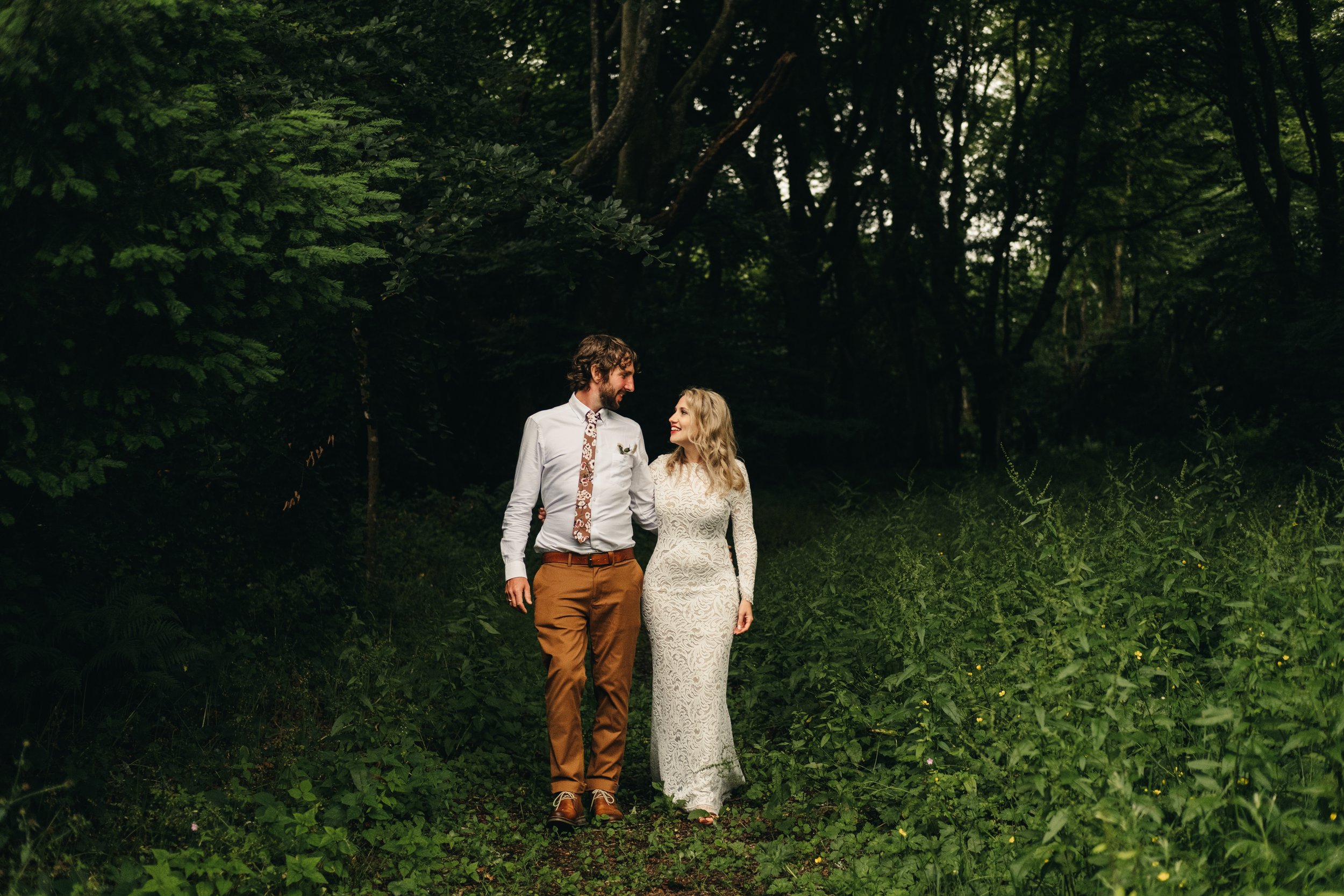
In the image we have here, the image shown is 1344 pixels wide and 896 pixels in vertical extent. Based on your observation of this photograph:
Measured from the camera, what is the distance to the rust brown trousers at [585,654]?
532 cm

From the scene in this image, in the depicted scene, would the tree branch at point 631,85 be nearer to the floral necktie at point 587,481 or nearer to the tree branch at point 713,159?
the tree branch at point 713,159

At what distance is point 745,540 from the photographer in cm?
586

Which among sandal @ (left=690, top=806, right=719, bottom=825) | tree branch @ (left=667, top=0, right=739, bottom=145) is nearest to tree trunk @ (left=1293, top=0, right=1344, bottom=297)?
tree branch @ (left=667, top=0, right=739, bottom=145)

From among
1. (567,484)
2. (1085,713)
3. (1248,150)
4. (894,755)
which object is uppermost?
(1248,150)

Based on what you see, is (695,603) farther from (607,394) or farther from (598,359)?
(598,359)

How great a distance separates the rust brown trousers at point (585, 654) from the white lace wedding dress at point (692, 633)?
0.60 ft

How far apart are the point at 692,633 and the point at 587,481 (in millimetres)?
994

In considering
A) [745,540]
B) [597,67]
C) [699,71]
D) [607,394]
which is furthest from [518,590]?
[699,71]

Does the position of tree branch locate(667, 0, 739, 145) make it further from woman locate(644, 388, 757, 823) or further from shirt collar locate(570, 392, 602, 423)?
shirt collar locate(570, 392, 602, 423)

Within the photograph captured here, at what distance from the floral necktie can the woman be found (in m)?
0.39

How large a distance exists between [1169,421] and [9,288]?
80.8 feet

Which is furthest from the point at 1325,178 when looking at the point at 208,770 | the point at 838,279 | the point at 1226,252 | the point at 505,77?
the point at 208,770

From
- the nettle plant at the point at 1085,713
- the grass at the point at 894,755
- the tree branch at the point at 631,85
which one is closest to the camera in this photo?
the nettle plant at the point at 1085,713

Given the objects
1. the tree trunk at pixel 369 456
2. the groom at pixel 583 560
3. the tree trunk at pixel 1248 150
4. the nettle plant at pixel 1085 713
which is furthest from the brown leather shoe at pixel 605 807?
the tree trunk at pixel 1248 150
